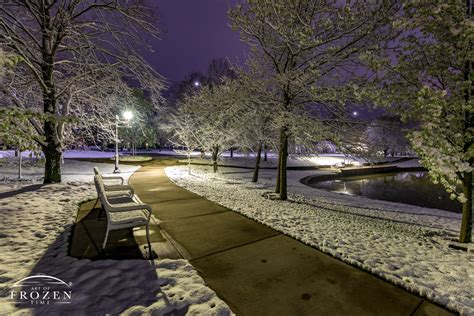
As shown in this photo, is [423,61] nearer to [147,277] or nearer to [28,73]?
[147,277]

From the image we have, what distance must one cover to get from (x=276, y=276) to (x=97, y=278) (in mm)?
2526

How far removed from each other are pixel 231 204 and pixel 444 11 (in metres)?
6.98

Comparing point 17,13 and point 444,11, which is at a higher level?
point 17,13

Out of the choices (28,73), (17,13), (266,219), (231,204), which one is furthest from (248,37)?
(28,73)

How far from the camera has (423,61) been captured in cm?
551

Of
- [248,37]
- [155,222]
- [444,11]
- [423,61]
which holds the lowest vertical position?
[155,222]

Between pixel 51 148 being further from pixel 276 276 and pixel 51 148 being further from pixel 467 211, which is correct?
pixel 467 211

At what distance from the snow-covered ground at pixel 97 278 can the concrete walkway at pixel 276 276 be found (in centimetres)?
33

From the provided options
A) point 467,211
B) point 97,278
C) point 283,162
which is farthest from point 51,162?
point 467,211

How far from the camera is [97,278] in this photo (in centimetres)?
305

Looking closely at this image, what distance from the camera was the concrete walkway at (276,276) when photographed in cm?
270

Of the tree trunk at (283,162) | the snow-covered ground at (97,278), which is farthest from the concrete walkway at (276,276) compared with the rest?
the tree trunk at (283,162)

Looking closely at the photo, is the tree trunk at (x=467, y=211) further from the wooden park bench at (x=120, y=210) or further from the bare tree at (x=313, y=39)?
the wooden park bench at (x=120, y=210)

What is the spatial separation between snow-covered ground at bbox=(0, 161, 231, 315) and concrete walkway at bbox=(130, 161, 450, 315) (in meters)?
0.33
